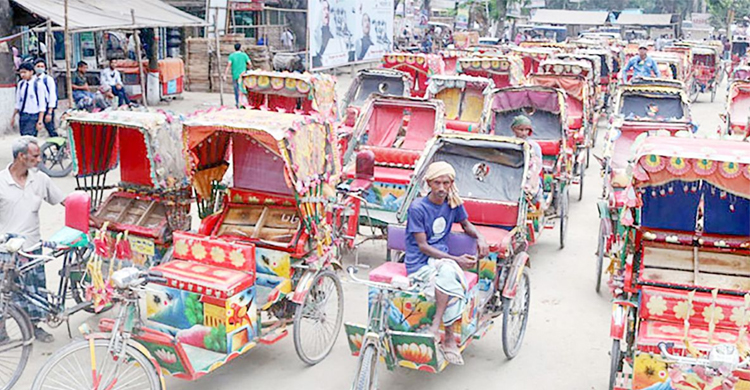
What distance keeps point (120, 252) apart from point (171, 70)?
1580 centimetres

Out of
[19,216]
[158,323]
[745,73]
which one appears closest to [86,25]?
[19,216]

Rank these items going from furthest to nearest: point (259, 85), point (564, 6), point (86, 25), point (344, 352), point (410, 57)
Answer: point (564, 6) < point (410, 57) < point (86, 25) < point (259, 85) < point (344, 352)

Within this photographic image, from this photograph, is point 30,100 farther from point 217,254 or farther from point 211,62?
point 211,62

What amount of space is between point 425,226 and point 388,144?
524 cm

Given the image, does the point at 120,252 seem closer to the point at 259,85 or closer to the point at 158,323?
the point at 158,323

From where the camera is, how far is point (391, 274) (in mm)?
6164

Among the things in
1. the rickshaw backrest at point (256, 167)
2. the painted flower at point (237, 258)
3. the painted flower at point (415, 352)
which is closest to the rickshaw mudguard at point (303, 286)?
the painted flower at point (237, 258)

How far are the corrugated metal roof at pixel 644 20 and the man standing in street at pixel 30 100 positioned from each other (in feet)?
181

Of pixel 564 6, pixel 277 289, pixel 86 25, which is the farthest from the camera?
pixel 564 6

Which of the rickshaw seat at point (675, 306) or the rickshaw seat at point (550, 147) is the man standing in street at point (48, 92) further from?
the rickshaw seat at point (675, 306)

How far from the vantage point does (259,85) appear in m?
13.1

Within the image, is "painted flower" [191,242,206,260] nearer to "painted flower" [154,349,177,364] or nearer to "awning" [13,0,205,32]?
"painted flower" [154,349,177,364]

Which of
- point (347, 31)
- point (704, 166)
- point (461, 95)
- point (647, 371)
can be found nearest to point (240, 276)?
point (647, 371)

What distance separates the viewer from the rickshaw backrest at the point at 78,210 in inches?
256
